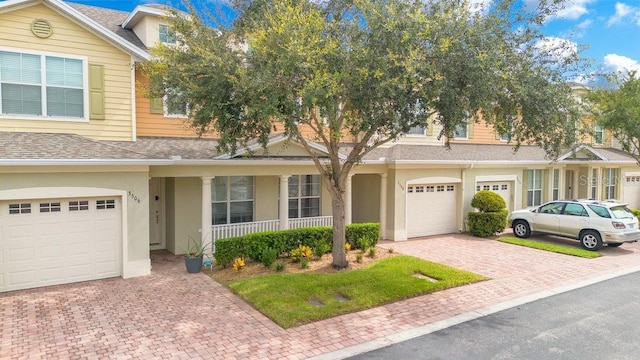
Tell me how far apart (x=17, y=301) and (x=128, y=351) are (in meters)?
4.19

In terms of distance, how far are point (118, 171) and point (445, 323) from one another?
8794 millimetres

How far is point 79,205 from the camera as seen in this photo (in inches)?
423

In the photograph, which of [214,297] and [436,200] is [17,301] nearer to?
[214,297]

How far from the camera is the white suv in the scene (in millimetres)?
14328

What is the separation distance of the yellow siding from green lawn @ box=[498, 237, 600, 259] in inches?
569

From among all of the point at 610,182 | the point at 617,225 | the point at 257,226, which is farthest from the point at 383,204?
the point at 610,182

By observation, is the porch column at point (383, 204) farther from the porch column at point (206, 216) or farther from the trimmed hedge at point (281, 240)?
the porch column at point (206, 216)

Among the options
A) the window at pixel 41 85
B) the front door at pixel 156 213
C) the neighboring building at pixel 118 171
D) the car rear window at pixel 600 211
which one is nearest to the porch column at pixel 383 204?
the neighboring building at pixel 118 171

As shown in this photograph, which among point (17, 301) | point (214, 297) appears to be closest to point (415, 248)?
point (214, 297)

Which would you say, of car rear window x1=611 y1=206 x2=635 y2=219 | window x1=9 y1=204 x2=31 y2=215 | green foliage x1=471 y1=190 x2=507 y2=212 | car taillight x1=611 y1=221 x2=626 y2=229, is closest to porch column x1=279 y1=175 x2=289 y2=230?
window x1=9 y1=204 x2=31 y2=215

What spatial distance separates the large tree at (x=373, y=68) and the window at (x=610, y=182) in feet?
54.0

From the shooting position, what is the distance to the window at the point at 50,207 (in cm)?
1029

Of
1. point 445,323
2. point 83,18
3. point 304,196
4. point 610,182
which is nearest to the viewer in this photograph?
point 445,323

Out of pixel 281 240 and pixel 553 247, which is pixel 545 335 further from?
pixel 553 247
